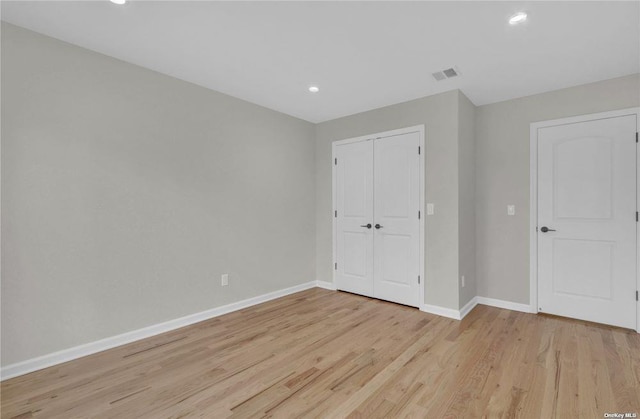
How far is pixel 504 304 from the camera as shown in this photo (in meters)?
3.67

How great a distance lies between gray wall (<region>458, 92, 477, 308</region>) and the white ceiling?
405 mm

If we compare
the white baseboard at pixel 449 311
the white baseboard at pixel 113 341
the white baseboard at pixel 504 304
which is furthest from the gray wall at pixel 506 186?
the white baseboard at pixel 113 341

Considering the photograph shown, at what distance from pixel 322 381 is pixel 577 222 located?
10.4 ft

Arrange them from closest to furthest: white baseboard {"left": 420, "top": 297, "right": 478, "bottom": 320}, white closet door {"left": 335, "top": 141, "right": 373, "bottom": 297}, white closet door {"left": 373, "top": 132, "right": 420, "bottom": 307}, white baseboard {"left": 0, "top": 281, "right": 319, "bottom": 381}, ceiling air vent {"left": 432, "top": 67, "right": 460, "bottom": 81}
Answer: white baseboard {"left": 0, "top": 281, "right": 319, "bottom": 381}
ceiling air vent {"left": 432, "top": 67, "right": 460, "bottom": 81}
white baseboard {"left": 420, "top": 297, "right": 478, "bottom": 320}
white closet door {"left": 373, "top": 132, "right": 420, "bottom": 307}
white closet door {"left": 335, "top": 141, "right": 373, "bottom": 297}

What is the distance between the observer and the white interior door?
9.78ft

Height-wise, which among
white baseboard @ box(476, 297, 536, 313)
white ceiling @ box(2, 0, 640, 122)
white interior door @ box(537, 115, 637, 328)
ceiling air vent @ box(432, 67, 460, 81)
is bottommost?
white baseboard @ box(476, 297, 536, 313)

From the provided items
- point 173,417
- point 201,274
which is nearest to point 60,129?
point 201,274

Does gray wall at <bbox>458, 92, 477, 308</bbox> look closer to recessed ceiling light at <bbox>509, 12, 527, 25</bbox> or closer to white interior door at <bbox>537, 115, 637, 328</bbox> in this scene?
white interior door at <bbox>537, 115, 637, 328</bbox>

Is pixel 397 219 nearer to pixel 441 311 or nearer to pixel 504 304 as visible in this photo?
pixel 441 311

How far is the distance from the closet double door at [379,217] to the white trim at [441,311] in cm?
12

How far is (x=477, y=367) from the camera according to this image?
2.30 m

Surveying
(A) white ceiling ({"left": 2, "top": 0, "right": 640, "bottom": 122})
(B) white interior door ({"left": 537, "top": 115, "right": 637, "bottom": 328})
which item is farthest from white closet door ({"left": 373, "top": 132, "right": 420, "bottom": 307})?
(B) white interior door ({"left": 537, "top": 115, "right": 637, "bottom": 328})

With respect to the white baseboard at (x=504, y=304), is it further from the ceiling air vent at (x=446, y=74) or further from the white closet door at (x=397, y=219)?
the ceiling air vent at (x=446, y=74)

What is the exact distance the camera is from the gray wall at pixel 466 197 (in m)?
3.40
